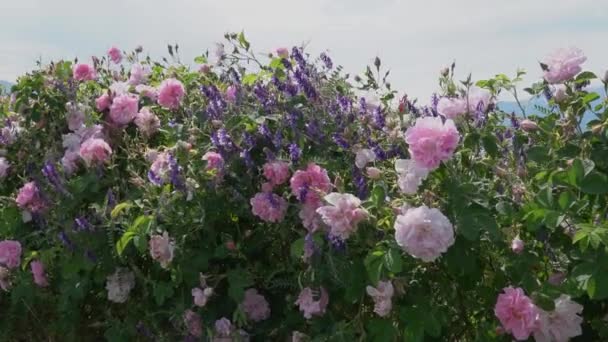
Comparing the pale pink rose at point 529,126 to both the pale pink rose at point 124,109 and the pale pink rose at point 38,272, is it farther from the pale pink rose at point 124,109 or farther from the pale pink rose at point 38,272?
the pale pink rose at point 38,272

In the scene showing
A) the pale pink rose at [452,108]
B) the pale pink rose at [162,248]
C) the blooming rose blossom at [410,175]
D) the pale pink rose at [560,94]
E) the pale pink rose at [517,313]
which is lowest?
the pale pink rose at [162,248]

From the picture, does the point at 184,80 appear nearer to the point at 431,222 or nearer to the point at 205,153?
the point at 205,153

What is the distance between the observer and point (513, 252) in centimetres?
216

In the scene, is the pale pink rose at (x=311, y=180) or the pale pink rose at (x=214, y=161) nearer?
the pale pink rose at (x=311, y=180)

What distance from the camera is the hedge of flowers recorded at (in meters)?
2.10

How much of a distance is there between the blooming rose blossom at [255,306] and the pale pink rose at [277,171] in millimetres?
430

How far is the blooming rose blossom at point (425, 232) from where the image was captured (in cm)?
200

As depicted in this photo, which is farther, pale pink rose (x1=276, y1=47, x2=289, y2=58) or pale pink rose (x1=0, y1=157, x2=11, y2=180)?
pale pink rose (x1=0, y1=157, x2=11, y2=180)

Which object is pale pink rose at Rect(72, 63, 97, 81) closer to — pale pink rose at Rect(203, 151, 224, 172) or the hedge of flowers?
the hedge of flowers

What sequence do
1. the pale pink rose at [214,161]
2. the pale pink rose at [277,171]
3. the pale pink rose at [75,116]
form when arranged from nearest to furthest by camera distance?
the pale pink rose at [277,171]
the pale pink rose at [214,161]
the pale pink rose at [75,116]

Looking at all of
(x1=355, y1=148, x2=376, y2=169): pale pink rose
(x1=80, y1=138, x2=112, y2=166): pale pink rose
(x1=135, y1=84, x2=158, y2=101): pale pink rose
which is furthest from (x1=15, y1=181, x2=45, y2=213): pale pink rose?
(x1=355, y1=148, x2=376, y2=169): pale pink rose

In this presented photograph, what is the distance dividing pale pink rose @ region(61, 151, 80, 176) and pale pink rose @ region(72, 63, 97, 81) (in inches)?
29.3

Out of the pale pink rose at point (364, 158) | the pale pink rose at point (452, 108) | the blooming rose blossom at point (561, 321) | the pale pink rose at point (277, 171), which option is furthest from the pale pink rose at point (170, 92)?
the blooming rose blossom at point (561, 321)

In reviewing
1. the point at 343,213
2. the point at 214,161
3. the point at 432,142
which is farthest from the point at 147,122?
the point at 432,142
